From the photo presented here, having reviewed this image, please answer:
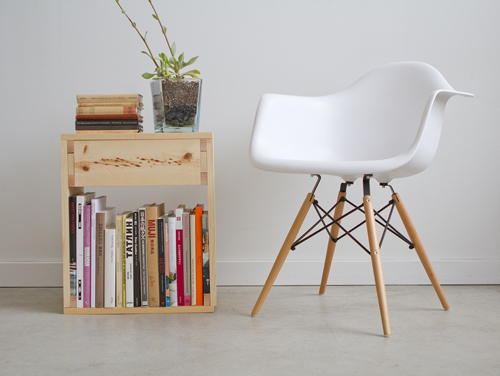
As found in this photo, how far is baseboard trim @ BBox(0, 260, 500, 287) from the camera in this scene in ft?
6.01

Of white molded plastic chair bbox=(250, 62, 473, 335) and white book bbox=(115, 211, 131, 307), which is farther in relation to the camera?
white book bbox=(115, 211, 131, 307)

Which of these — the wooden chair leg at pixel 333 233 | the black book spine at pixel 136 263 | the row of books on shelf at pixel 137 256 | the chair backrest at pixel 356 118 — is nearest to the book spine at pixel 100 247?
the row of books on shelf at pixel 137 256

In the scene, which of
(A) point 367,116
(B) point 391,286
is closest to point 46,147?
(A) point 367,116

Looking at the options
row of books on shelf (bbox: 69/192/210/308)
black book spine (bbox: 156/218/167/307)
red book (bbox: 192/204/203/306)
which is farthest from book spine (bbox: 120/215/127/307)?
red book (bbox: 192/204/203/306)

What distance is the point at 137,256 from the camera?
144 centimetres

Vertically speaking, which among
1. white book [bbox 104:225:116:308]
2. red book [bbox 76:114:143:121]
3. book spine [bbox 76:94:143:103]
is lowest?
white book [bbox 104:225:116:308]

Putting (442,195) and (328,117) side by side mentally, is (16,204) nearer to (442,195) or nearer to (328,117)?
(328,117)

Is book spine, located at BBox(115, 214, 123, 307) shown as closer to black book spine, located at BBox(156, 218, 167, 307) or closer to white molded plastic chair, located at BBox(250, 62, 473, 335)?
black book spine, located at BBox(156, 218, 167, 307)

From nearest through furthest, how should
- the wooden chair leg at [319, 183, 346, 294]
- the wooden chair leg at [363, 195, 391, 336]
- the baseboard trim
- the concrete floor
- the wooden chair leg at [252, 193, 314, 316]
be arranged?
the concrete floor → the wooden chair leg at [363, 195, 391, 336] → the wooden chair leg at [252, 193, 314, 316] → the wooden chair leg at [319, 183, 346, 294] → the baseboard trim

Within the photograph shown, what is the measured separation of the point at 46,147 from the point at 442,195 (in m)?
1.68

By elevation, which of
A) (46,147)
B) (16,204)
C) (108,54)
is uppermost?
(108,54)

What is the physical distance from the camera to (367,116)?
1604mm

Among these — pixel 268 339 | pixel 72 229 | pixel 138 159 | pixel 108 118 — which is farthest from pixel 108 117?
pixel 268 339

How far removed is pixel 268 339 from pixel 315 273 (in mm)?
673
